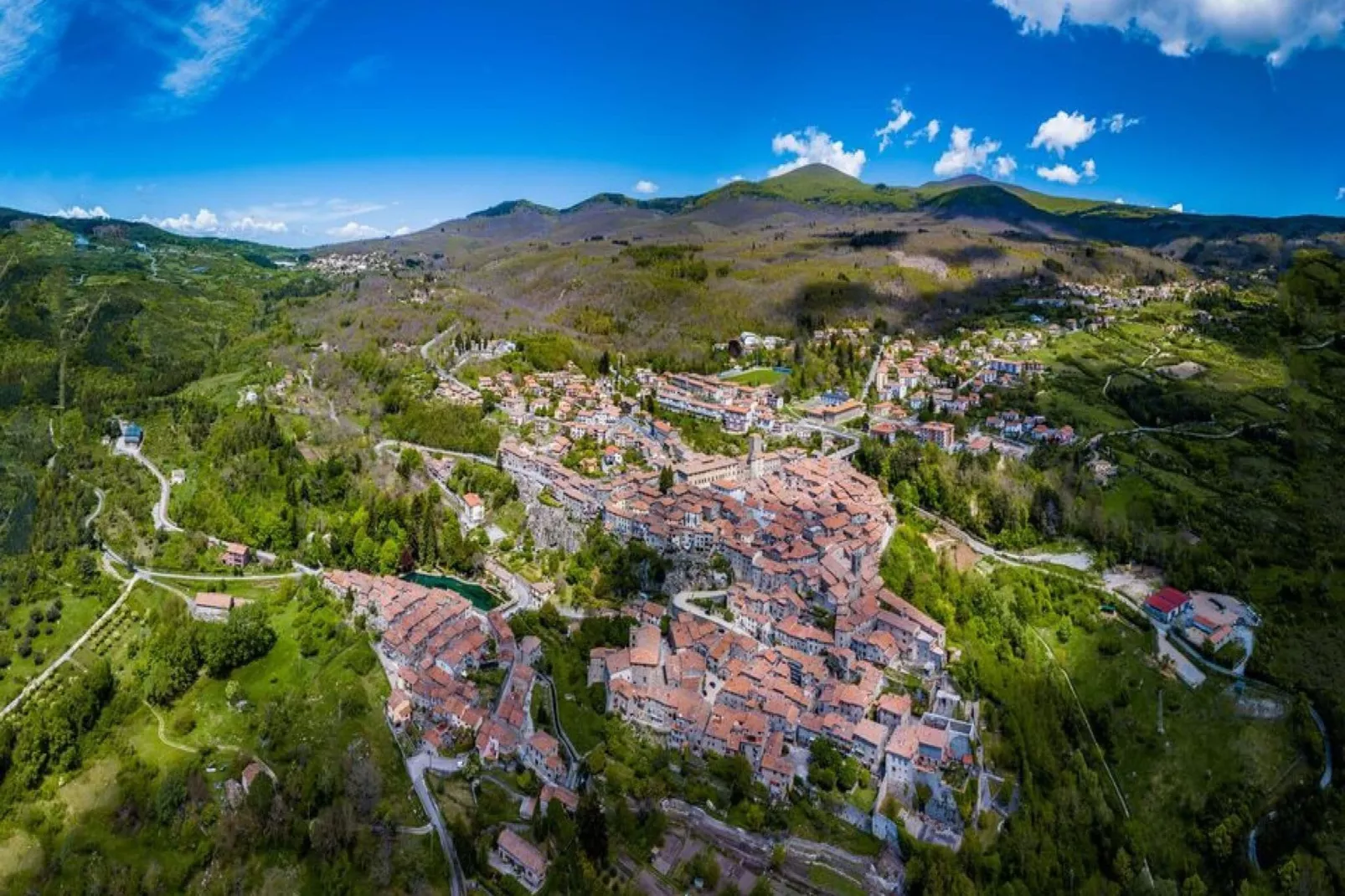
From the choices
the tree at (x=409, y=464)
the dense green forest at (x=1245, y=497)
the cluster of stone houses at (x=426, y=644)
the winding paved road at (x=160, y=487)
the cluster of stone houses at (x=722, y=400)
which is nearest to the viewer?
the dense green forest at (x=1245, y=497)

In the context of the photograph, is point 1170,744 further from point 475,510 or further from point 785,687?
point 475,510

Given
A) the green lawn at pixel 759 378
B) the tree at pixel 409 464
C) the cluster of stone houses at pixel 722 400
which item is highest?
the green lawn at pixel 759 378

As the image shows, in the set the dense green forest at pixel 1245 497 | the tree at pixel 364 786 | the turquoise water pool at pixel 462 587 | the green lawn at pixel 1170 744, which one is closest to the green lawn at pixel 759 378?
the dense green forest at pixel 1245 497

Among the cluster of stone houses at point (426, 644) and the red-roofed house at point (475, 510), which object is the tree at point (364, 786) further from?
the red-roofed house at point (475, 510)

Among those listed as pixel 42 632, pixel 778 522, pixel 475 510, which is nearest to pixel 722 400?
pixel 778 522

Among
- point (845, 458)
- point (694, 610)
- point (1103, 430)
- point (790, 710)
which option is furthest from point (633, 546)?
point (1103, 430)

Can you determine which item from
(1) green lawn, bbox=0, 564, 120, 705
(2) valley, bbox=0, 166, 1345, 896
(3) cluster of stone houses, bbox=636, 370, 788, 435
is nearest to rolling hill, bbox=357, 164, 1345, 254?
(2) valley, bbox=0, 166, 1345, 896

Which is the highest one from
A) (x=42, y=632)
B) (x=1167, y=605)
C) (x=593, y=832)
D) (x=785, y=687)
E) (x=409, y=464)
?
(x=409, y=464)

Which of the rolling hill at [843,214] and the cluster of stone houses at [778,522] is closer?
the cluster of stone houses at [778,522]
